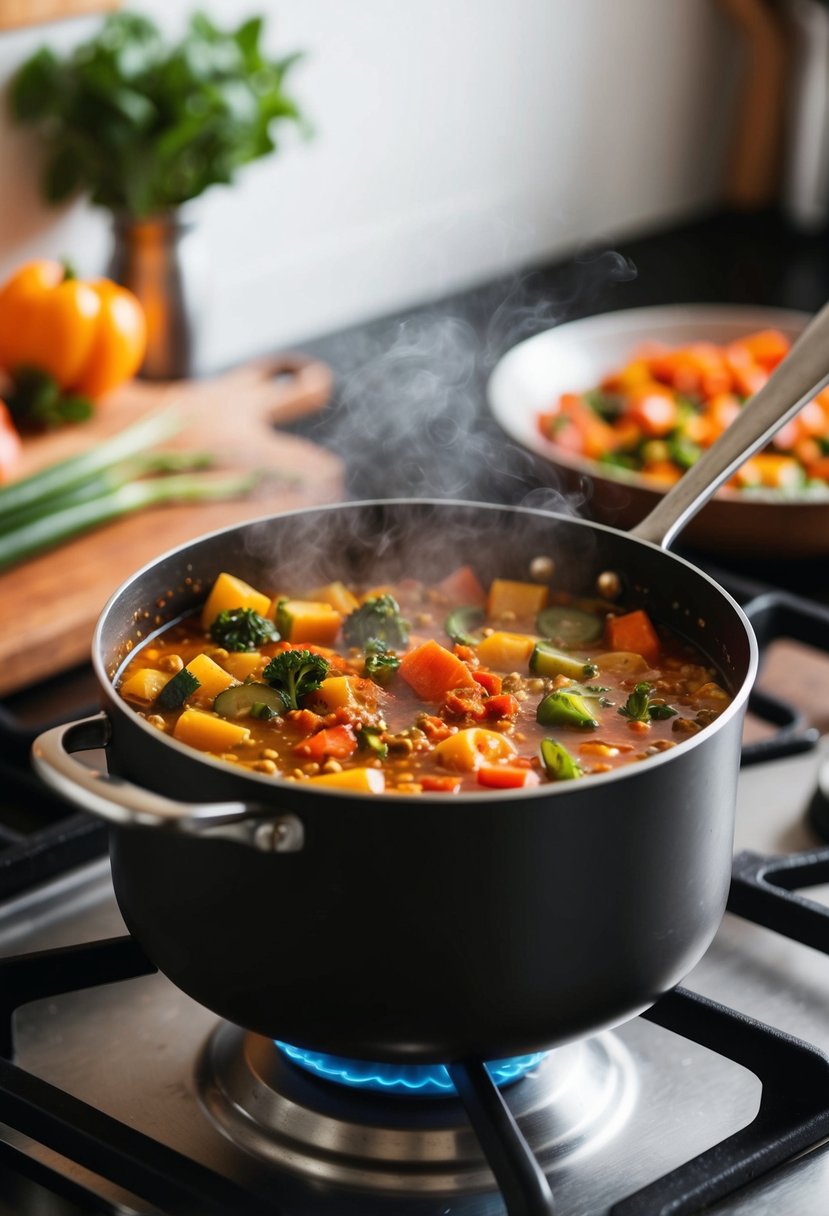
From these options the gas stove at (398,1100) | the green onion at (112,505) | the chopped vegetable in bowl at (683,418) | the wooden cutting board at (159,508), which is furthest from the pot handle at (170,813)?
the chopped vegetable in bowl at (683,418)

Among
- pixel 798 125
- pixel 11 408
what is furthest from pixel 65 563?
pixel 798 125

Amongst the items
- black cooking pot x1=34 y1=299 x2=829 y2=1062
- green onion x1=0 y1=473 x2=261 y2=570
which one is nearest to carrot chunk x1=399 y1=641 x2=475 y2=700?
black cooking pot x1=34 y1=299 x2=829 y2=1062

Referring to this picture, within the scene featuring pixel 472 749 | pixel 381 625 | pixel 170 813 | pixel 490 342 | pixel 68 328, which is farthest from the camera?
pixel 490 342

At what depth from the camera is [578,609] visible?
131 cm

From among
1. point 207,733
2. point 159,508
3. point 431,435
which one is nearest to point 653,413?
point 431,435

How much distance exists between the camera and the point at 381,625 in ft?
4.14

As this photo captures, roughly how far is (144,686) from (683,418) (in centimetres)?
137

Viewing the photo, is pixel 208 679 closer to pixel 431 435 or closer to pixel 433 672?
pixel 433 672

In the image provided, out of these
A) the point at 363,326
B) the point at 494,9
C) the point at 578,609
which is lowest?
the point at 363,326

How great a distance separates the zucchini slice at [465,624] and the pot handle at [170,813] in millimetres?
435

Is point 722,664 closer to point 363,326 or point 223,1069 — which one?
point 223,1069

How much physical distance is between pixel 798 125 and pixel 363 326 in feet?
4.41

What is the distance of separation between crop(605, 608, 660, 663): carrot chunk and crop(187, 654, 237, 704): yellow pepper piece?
325 mm

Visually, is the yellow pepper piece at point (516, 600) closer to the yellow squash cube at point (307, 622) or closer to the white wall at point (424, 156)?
the yellow squash cube at point (307, 622)
